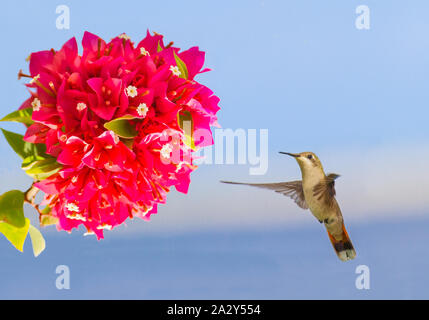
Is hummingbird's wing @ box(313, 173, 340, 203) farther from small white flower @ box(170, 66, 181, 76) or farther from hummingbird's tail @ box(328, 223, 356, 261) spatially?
small white flower @ box(170, 66, 181, 76)

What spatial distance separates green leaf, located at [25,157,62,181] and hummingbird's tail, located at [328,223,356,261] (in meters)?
1.16

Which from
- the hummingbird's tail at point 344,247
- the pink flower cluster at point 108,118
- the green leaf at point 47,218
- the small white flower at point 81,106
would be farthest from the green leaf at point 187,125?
the hummingbird's tail at point 344,247

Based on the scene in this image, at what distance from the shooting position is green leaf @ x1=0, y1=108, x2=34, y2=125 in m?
0.63

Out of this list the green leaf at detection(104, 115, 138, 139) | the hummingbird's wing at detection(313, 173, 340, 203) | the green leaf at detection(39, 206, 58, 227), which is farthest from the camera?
the hummingbird's wing at detection(313, 173, 340, 203)

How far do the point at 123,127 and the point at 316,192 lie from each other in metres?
1.03

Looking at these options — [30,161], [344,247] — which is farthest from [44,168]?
[344,247]

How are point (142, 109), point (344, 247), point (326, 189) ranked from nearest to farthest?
point (142, 109), point (326, 189), point (344, 247)

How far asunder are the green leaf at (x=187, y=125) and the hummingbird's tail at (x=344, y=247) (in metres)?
1.07

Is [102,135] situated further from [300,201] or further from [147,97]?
[300,201]

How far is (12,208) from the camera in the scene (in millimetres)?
650

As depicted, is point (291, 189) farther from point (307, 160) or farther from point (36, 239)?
point (36, 239)

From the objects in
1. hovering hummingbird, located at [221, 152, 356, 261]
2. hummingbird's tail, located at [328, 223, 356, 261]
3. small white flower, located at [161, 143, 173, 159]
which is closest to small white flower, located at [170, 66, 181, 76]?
small white flower, located at [161, 143, 173, 159]

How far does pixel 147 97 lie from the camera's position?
61 cm

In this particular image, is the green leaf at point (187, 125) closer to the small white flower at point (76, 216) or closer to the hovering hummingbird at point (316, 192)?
the small white flower at point (76, 216)
